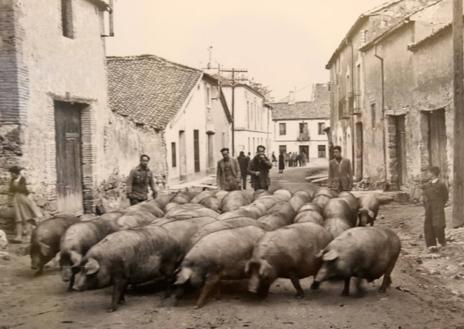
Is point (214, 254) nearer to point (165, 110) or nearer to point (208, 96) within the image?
point (165, 110)

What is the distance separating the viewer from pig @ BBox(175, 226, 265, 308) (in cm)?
722

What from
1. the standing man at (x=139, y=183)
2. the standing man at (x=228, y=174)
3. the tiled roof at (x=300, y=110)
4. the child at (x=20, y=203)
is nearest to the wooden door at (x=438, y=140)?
the standing man at (x=228, y=174)

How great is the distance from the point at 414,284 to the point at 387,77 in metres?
12.0

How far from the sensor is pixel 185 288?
7.30 metres

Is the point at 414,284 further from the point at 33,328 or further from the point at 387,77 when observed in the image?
the point at 387,77

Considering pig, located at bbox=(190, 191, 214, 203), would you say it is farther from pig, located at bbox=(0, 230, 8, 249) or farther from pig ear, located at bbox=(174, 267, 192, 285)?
pig ear, located at bbox=(174, 267, 192, 285)

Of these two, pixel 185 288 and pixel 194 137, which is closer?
pixel 185 288

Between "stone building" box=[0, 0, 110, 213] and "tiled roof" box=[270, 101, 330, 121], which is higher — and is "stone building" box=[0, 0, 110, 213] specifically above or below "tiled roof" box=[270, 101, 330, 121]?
below

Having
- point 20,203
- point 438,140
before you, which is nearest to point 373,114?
point 438,140

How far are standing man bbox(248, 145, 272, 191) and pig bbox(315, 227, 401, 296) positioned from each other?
321 inches

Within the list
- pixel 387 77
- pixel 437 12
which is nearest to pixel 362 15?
pixel 387 77

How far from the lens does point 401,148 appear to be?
18.4m

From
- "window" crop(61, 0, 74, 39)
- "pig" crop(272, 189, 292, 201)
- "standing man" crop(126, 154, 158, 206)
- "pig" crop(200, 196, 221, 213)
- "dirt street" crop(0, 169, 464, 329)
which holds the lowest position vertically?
"dirt street" crop(0, 169, 464, 329)

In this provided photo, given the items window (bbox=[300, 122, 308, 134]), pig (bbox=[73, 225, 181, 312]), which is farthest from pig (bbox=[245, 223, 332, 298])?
window (bbox=[300, 122, 308, 134])
